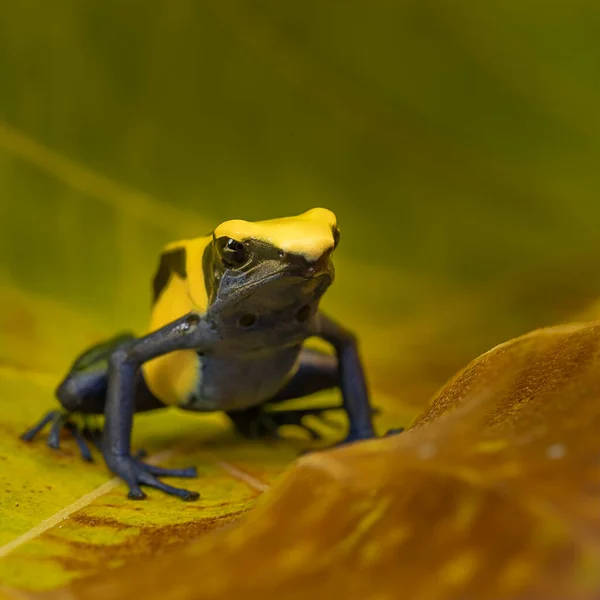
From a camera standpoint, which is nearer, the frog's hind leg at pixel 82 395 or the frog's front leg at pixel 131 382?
the frog's front leg at pixel 131 382

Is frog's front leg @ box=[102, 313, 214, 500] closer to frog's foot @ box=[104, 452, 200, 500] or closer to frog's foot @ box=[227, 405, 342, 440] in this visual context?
frog's foot @ box=[104, 452, 200, 500]

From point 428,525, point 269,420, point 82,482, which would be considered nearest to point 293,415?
point 269,420

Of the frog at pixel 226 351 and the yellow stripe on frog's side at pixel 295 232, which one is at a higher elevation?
the yellow stripe on frog's side at pixel 295 232

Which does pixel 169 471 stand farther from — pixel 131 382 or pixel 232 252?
pixel 232 252

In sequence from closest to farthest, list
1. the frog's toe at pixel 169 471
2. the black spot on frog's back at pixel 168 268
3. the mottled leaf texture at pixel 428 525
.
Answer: the mottled leaf texture at pixel 428 525
the frog's toe at pixel 169 471
the black spot on frog's back at pixel 168 268

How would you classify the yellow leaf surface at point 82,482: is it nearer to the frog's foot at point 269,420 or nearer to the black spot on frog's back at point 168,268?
the frog's foot at point 269,420

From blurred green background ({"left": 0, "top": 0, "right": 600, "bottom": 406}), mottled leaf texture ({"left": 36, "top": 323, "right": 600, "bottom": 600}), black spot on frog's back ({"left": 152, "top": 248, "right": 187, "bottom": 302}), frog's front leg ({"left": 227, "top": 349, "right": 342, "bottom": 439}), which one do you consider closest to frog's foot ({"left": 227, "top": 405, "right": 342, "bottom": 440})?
frog's front leg ({"left": 227, "top": 349, "right": 342, "bottom": 439})

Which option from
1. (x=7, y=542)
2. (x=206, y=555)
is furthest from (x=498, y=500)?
(x=7, y=542)

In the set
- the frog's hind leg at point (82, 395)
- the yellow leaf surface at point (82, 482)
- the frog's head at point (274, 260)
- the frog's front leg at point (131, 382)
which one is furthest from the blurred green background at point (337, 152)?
the frog's head at point (274, 260)
